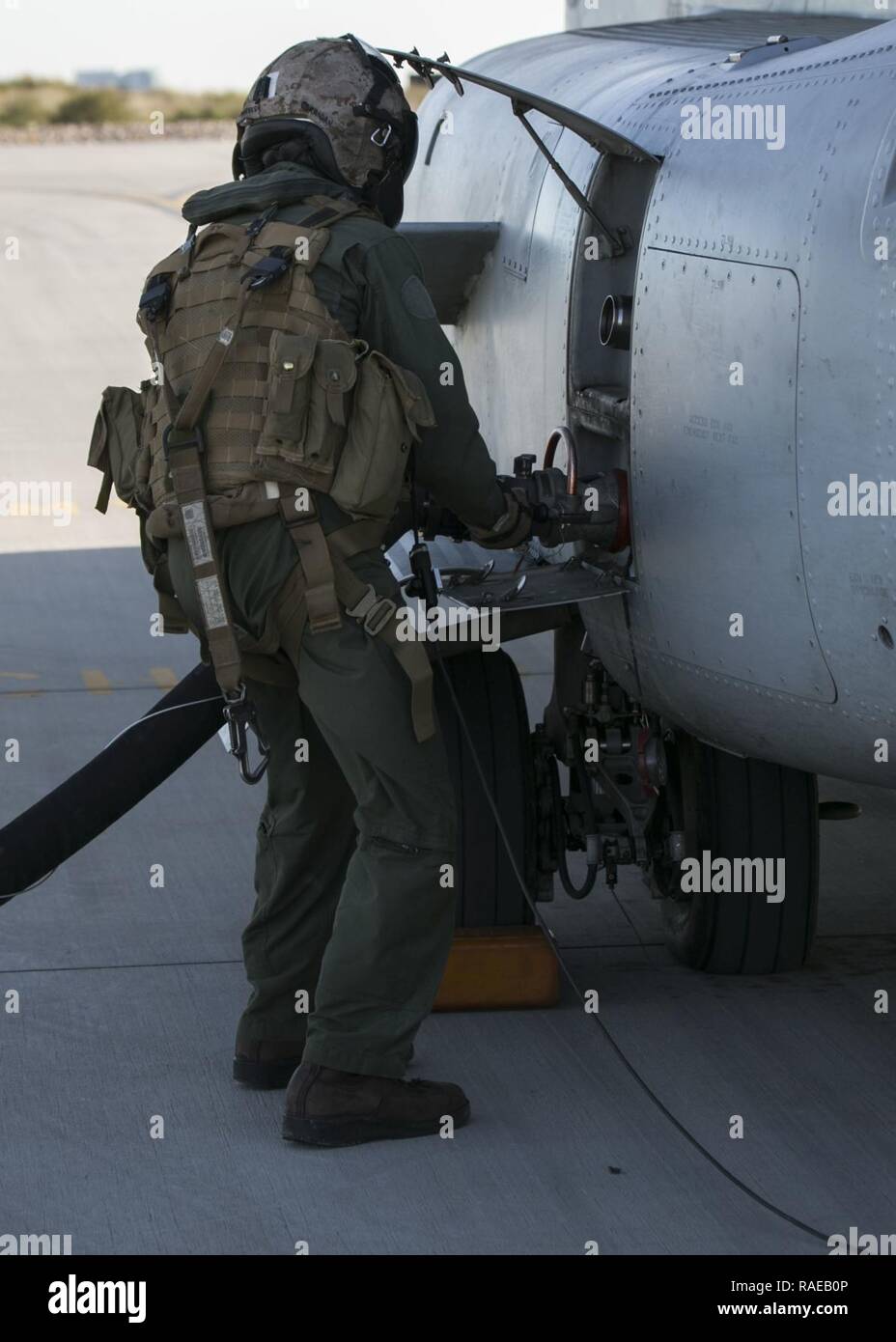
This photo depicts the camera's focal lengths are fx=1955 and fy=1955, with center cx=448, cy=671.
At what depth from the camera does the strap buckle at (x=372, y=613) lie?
408cm

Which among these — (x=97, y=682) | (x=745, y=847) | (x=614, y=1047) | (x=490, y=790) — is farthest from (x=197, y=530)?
(x=97, y=682)

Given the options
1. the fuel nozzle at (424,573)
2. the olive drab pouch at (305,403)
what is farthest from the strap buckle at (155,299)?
the fuel nozzle at (424,573)

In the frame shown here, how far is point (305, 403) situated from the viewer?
393cm

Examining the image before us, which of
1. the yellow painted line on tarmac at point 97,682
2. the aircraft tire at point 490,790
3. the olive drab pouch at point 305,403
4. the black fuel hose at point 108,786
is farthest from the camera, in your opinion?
the yellow painted line on tarmac at point 97,682

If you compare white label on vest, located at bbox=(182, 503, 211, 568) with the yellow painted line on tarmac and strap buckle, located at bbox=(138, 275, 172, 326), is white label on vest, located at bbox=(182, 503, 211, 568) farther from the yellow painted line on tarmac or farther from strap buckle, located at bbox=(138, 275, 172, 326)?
the yellow painted line on tarmac

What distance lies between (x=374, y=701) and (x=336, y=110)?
126 cm

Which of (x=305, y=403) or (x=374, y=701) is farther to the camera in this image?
(x=374, y=701)

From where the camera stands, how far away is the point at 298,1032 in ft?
15.0

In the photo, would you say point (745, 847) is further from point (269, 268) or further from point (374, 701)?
point (269, 268)

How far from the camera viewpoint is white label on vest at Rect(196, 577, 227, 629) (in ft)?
13.3

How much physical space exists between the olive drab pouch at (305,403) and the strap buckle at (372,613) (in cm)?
29

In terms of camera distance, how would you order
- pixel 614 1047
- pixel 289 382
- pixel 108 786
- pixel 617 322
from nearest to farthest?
pixel 289 382 → pixel 617 322 → pixel 614 1047 → pixel 108 786

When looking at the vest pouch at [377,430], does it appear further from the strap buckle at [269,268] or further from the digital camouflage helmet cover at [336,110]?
the digital camouflage helmet cover at [336,110]
